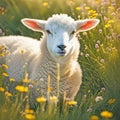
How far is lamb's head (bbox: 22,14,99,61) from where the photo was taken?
215 inches

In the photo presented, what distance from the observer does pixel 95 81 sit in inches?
253

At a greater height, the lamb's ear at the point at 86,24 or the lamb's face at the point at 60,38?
the lamb's ear at the point at 86,24

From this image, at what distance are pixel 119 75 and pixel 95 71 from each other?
0.82 meters

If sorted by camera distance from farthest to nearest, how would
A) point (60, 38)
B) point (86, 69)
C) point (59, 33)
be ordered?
1. point (86, 69)
2. point (59, 33)
3. point (60, 38)

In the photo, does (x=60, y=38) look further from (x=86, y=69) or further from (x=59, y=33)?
(x=86, y=69)

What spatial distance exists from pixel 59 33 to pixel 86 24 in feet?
2.36

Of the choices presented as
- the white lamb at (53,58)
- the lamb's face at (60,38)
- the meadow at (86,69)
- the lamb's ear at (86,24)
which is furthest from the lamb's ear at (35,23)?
the meadow at (86,69)

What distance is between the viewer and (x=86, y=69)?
6734 mm

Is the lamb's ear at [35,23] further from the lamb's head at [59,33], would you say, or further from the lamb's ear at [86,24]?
the lamb's ear at [86,24]

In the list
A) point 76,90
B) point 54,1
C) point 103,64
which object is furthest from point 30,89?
point 54,1

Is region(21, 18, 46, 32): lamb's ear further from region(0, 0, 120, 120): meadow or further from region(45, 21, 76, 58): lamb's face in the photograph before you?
region(0, 0, 120, 120): meadow

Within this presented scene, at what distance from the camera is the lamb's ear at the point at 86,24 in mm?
6225

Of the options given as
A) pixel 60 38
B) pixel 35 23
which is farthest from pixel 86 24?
pixel 60 38

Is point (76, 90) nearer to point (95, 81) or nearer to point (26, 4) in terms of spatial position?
point (95, 81)
